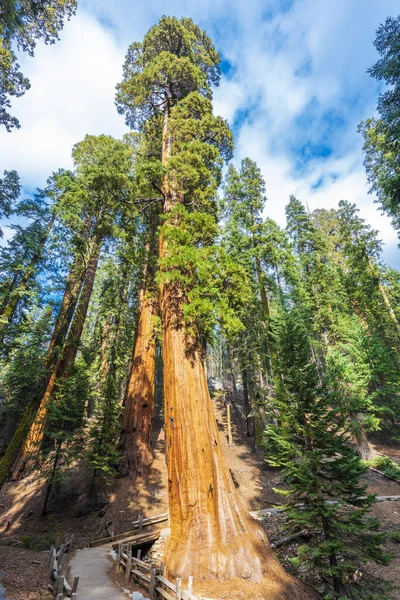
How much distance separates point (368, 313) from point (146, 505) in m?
26.2

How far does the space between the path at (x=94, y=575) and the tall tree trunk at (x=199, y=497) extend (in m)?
2.18

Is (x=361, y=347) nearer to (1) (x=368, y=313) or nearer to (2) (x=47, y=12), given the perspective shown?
(1) (x=368, y=313)

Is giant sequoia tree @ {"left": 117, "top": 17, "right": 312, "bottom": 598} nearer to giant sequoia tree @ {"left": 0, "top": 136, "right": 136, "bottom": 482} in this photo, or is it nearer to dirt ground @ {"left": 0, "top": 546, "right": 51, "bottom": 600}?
giant sequoia tree @ {"left": 0, "top": 136, "right": 136, "bottom": 482}

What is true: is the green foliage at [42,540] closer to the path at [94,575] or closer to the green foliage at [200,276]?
the path at [94,575]

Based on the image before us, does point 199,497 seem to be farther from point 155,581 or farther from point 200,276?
point 200,276

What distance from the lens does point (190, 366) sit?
598 centimetres

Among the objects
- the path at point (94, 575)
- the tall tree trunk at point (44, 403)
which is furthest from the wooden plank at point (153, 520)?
the tall tree trunk at point (44, 403)

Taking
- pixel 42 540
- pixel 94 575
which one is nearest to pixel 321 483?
pixel 94 575

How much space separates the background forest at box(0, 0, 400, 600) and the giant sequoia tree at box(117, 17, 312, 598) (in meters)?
0.04

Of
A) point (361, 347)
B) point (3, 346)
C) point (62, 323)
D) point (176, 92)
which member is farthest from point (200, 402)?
point (361, 347)

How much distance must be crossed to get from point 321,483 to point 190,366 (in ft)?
14.0

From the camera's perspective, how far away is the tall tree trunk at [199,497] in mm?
4520

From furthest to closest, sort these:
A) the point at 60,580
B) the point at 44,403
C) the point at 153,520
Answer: the point at 44,403 → the point at 153,520 → the point at 60,580

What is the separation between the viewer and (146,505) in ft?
35.0
